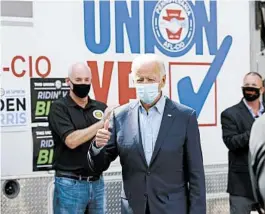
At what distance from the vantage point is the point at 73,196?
4.04 metres

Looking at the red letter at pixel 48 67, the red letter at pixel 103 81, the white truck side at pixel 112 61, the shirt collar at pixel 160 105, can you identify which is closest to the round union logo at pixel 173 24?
the white truck side at pixel 112 61

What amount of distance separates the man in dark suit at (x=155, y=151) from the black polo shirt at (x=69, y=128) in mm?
926

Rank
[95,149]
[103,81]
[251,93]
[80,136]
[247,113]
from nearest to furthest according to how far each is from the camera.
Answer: [95,149] → [80,136] → [103,81] → [247,113] → [251,93]

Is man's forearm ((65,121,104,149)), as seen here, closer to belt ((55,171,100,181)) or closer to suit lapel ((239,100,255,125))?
belt ((55,171,100,181))

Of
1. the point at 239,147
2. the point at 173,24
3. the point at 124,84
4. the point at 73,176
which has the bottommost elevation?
the point at 73,176

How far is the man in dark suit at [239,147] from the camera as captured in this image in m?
4.52

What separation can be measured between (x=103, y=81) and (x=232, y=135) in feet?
3.57

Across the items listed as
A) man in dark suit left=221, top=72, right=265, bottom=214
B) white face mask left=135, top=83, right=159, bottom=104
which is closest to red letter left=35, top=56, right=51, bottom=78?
white face mask left=135, top=83, right=159, bottom=104

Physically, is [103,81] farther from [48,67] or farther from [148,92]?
[148,92]

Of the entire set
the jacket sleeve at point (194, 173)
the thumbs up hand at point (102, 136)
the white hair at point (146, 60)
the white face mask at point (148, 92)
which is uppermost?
the white hair at point (146, 60)

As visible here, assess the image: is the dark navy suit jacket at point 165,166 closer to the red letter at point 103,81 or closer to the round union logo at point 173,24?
the red letter at point 103,81

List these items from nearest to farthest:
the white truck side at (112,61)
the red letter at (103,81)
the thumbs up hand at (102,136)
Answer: the thumbs up hand at (102,136) → the white truck side at (112,61) → the red letter at (103,81)

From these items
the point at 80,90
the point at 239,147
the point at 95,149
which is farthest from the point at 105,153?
the point at 239,147

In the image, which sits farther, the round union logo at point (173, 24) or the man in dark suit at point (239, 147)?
the round union logo at point (173, 24)
